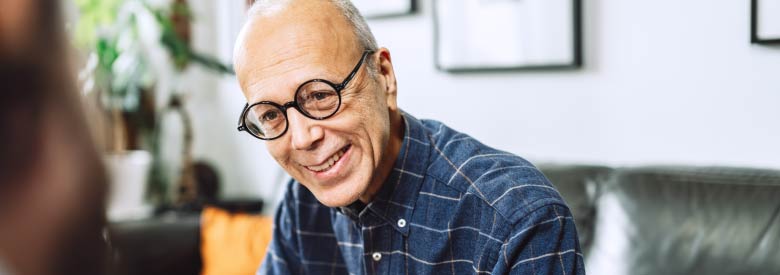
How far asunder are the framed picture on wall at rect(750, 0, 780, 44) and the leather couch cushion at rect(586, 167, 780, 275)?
11.7 inches

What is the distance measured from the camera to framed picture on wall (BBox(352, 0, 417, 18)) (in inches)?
103

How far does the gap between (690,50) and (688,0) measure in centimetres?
12

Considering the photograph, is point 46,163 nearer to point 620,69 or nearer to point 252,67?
point 252,67

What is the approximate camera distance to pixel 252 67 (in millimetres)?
1187

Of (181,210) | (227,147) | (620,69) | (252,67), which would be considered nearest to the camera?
(252,67)

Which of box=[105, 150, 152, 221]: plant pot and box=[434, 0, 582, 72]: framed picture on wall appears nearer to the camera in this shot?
box=[434, 0, 582, 72]: framed picture on wall

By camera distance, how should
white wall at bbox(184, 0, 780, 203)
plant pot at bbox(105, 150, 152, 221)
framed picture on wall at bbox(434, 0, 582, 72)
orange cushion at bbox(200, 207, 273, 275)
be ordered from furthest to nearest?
plant pot at bbox(105, 150, 152, 221), orange cushion at bbox(200, 207, 273, 275), framed picture on wall at bbox(434, 0, 582, 72), white wall at bbox(184, 0, 780, 203)

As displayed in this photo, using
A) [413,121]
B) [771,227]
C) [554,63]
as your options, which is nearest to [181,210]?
[554,63]

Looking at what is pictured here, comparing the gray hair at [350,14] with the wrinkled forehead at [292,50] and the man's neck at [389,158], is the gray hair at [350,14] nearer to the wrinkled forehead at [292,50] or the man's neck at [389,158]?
the wrinkled forehead at [292,50]

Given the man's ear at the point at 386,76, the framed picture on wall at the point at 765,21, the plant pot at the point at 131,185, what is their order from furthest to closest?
the plant pot at the point at 131,185 < the framed picture on wall at the point at 765,21 < the man's ear at the point at 386,76

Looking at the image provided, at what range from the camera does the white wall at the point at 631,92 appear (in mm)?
1759

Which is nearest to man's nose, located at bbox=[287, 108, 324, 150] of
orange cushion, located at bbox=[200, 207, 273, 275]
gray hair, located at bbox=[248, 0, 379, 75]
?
gray hair, located at bbox=[248, 0, 379, 75]

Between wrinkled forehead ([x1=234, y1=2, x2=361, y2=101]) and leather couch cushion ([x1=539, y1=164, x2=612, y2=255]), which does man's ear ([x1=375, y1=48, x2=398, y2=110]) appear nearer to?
wrinkled forehead ([x1=234, y1=2, x2=361, y2=101])

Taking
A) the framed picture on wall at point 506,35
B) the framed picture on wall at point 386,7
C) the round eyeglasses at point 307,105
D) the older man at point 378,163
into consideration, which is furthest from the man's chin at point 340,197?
the framed picture on wall at point 386,7
